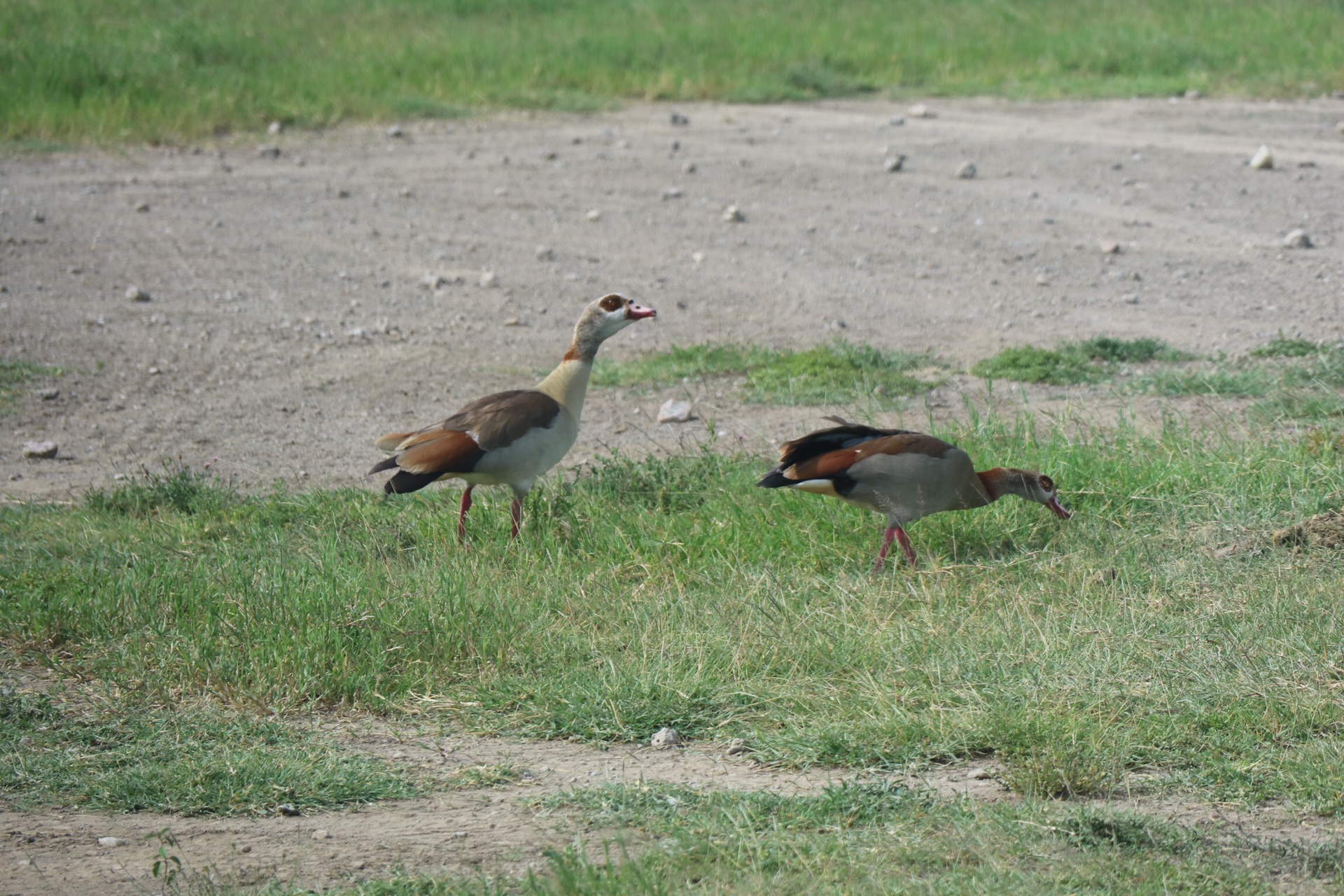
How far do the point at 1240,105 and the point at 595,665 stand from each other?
13.2 meters

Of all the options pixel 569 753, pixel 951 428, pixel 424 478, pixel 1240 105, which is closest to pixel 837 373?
pixel 951 428

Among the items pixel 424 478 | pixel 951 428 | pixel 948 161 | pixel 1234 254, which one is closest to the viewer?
pixel 424 478

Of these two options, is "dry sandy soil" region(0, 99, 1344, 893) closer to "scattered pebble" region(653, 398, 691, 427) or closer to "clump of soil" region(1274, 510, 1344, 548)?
"scattered pebble" region(653, 398, 691, 427)

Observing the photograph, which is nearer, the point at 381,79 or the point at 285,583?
the point at 285,583

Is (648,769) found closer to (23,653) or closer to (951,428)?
(23,653)

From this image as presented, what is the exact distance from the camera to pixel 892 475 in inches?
227

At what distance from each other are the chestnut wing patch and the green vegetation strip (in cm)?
40

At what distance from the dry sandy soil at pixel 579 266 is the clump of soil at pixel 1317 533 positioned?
2142 mm

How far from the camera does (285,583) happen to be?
5352 mm

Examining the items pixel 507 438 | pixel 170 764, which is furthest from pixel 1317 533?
pixel 170 764

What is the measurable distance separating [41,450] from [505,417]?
2987 mm

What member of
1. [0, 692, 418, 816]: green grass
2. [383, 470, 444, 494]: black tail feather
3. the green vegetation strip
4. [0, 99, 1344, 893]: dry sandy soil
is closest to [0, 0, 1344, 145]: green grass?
[0, 99, 1344, 893]: dry sandy soil

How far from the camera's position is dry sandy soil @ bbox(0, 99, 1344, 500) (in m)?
8.31

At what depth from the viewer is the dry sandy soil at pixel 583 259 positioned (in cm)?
831
